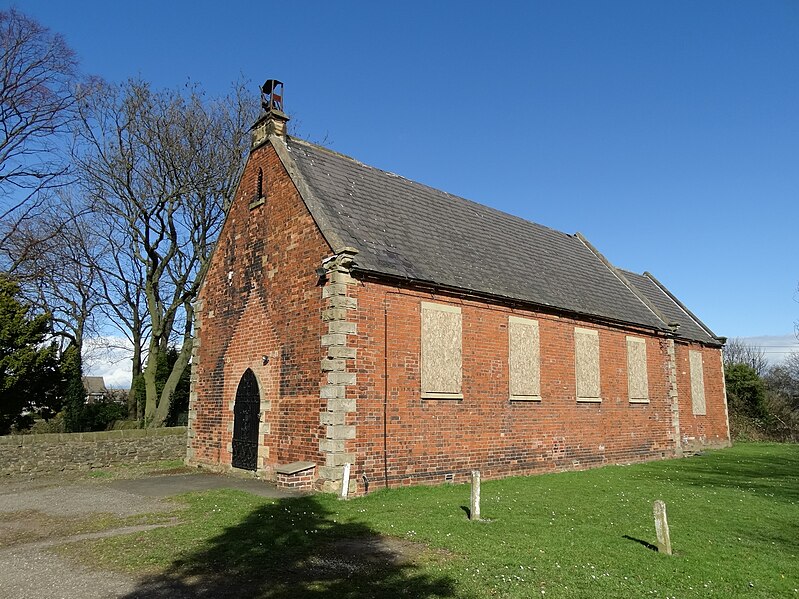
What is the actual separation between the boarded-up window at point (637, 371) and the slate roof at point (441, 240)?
0.94 m

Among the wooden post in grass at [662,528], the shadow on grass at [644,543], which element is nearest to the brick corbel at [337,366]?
the shadow on grass at [644,543]

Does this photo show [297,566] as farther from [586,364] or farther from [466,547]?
[586,364]

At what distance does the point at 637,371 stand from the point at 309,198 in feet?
45.8

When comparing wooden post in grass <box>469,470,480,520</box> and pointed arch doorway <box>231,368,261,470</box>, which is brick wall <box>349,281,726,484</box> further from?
pointed arch doorway <box>231,368,261,470</box>

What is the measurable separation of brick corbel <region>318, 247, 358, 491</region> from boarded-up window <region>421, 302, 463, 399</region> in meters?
2.22

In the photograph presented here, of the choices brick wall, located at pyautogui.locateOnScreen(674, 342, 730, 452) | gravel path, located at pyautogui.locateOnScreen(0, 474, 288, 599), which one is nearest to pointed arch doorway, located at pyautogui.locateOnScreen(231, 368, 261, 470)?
gravel path, located at pyautogui.locateOnScreen(0, 474, 288, 599)

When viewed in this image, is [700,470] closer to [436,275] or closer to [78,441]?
[436,275]

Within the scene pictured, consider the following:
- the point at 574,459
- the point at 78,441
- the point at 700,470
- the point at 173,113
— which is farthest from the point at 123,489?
the point at 173,113

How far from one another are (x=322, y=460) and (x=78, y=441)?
8.90 metres

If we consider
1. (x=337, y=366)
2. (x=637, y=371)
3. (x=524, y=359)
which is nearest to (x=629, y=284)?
(x=637, y=371)

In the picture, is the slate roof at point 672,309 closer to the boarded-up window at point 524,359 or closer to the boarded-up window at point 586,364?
the boarded-up window at point 586,364

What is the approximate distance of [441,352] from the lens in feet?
48.6

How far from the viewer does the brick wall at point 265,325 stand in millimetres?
13750

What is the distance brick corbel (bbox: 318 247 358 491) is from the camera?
12391 mm
